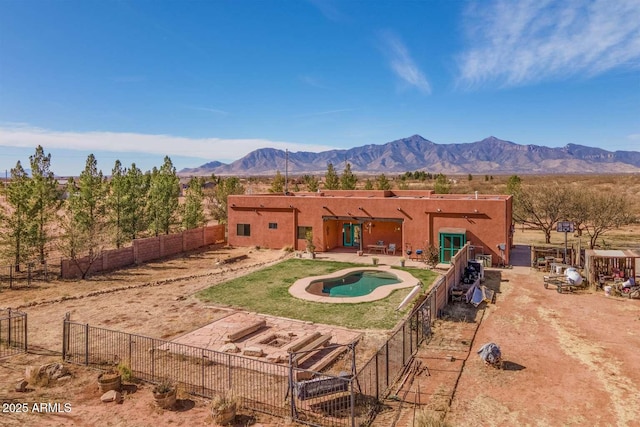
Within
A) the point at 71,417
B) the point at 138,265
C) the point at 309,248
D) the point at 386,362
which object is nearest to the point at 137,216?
the point at 138,265

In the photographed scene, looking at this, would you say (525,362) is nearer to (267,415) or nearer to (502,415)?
(502,415)

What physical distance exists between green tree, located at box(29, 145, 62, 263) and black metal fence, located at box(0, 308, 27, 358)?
11.1 metres

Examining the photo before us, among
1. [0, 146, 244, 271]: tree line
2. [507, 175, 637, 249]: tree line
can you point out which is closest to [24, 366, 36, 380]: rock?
[0, 146, 244, 271]: tree line

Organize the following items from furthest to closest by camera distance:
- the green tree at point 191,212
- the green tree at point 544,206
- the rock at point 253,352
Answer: the green tree at point 191,212 → the green tree at point 544,206 → the rock at point 253,352

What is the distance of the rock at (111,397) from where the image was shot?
10.5 m

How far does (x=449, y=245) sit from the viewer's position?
2816 cm

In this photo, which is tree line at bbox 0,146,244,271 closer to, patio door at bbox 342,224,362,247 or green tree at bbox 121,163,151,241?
green tree at bbox 121,163,151,241

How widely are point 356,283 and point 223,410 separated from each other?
15137 mm

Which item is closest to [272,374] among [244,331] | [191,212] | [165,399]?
[165,399]

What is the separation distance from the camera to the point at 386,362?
11477 millimetres

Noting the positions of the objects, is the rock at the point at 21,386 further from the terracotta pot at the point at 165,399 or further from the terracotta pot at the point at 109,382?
the terracotta pot at the point at 165,399

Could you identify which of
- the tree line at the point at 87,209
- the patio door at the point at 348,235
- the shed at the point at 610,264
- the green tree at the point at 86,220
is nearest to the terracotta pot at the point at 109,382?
the tree line at the point at 87,209

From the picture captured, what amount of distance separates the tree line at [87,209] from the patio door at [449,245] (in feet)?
68.8

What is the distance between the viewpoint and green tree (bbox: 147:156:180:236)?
1363 inches
